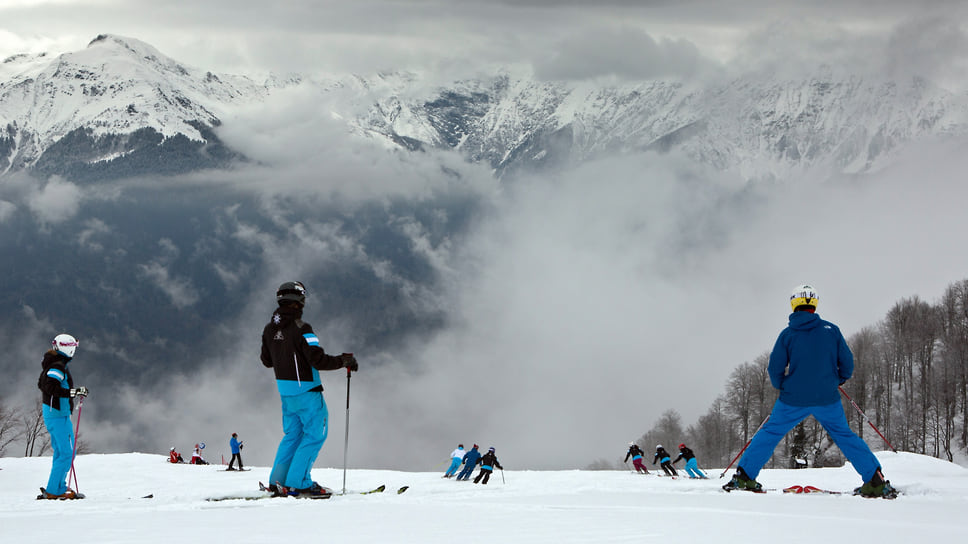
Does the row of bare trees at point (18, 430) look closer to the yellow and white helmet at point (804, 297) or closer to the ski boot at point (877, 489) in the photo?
the yellow and white helmet at point (804, 297)

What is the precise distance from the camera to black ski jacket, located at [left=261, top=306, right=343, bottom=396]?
1064 centimetres

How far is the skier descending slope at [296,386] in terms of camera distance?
35.1ft

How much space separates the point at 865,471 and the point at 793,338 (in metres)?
2.09

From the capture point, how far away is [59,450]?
1185cm

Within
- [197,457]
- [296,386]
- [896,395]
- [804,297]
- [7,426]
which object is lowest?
[7,426]

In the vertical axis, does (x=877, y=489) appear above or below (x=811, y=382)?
below

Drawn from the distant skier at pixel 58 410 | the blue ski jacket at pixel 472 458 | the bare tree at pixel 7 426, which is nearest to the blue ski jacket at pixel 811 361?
the distant skier at pixel 58 410

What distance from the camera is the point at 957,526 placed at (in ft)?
22.6

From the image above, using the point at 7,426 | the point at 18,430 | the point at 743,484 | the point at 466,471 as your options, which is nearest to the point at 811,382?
the point at 743,484

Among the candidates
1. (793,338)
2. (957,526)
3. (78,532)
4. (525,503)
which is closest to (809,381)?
(793,338)

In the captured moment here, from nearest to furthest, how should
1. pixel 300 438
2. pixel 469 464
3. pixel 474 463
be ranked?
pixel 300 438
pixel 474 463
pixel 469 464

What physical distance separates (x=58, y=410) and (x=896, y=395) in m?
81.3

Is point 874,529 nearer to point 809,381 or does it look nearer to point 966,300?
point 809,381

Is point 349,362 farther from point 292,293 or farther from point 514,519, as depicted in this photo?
point 514,519
